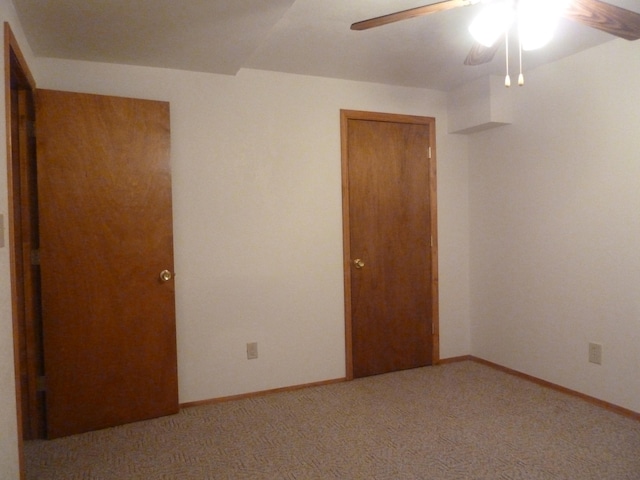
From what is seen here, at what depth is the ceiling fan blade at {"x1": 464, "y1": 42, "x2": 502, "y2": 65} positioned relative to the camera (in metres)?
1.89

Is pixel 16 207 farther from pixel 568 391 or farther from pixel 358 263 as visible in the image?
pixel 568 391

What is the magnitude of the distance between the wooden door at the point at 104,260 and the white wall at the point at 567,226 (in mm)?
2563

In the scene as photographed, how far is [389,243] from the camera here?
136 inches

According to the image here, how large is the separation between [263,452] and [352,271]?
1.49 meters

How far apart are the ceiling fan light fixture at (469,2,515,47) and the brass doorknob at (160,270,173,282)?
2.14 m

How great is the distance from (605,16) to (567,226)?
1702 mm

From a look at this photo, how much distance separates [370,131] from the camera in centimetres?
337

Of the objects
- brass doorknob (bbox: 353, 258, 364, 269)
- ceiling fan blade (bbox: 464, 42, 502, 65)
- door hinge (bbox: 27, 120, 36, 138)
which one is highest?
ceiling fan blade (bbox: 464, 42, 502, 65)

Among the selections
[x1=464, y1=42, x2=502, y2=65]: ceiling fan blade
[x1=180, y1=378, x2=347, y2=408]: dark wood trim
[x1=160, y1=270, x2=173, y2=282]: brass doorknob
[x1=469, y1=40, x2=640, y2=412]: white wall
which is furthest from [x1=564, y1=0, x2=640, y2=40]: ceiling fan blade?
[x1=180, y1=378, x2=347, y2=408]: dark wood trim

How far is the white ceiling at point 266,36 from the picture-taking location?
2049 millimetres

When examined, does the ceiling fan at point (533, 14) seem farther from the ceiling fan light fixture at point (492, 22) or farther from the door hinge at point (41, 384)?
the door hinge at point (41, 384)

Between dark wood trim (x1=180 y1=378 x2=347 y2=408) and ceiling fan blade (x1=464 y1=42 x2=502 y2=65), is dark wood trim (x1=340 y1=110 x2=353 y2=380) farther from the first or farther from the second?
ceiling fan blade (x1=464 y1=42 x2=502 y2=65)

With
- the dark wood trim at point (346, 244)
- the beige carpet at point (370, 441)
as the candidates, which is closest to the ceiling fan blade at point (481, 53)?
the dark wood trim at point (346, 244)

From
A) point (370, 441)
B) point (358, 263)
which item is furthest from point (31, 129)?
point (370, 441)
